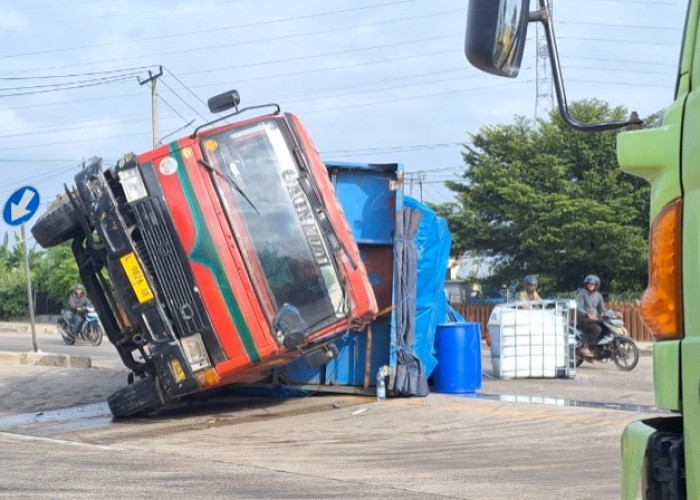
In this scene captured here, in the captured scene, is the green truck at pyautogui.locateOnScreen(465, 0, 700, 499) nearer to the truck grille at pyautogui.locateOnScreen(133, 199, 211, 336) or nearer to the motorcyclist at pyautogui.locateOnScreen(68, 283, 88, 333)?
the truck grille at pyautogui.locateOnScreen(133, 199, 211, 336)

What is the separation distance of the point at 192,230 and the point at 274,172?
91 cm

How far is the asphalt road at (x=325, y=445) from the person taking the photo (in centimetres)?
689

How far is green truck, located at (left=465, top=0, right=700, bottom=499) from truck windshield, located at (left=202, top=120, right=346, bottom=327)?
658 centimetres

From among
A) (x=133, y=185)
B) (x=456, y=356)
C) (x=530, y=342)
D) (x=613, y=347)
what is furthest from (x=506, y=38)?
(x=613, y=347)

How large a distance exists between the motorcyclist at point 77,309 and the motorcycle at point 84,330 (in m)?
0.06

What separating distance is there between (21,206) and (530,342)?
817 centimetres

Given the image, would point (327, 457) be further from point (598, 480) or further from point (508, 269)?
point (508, 269)

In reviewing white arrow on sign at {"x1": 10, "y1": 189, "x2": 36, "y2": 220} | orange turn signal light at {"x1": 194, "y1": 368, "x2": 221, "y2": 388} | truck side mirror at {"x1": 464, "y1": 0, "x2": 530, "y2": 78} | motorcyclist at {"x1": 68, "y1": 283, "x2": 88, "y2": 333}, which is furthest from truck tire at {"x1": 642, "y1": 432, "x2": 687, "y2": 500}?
motorcyclist at {"x1": 68, "y1": 283, "x2": 88, "y2": 333}

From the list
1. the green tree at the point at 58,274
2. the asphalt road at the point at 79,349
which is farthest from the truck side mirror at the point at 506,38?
the green tree at the point at 58,274

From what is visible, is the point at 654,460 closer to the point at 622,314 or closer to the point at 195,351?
the point at 195,351

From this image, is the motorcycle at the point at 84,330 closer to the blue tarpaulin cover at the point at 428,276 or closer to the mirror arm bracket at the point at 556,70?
the blue tarpaulin cover at the point at 428,276

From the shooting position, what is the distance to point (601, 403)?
11375 mm

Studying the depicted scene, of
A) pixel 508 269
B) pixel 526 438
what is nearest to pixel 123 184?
pixel 526 438

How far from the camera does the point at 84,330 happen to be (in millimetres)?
25859
